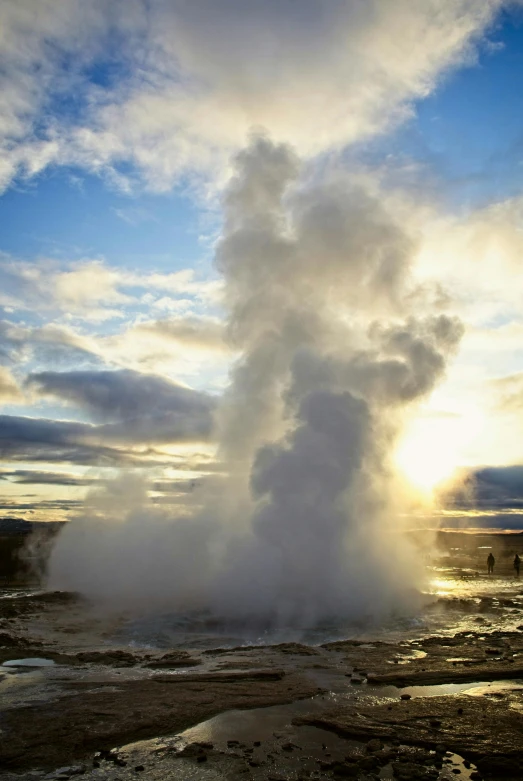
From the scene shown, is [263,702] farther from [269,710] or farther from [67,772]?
[67,772]

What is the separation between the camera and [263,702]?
8609mm

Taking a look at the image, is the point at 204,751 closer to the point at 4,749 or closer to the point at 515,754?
the point at 4,749

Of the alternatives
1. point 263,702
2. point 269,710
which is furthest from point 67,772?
point 263,702

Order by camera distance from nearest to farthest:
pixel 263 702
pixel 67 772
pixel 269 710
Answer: pixel 67 772 < pixel 269 710 < pixel 263 702

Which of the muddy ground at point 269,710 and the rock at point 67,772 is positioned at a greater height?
the rock at point 67,772

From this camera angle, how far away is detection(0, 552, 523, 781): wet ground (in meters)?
6.46

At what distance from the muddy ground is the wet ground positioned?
1.0 inches

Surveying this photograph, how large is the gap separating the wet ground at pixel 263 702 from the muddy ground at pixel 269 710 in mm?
25

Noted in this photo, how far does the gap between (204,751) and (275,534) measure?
1053cm

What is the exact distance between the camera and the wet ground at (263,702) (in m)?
6.46

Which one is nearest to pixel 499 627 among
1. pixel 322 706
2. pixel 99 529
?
pixel 322 706

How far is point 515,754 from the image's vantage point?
6.51 m

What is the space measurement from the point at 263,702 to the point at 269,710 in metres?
0.31

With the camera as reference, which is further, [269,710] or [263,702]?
[263,702]
